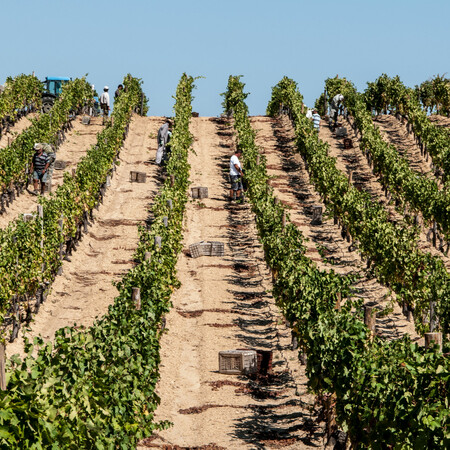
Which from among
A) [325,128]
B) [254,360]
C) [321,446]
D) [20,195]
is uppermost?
[325,128]

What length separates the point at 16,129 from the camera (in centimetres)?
2889

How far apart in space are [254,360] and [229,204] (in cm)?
1141

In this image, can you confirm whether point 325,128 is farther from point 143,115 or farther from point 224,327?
point 224,327

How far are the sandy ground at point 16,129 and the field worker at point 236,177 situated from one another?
6.74 m

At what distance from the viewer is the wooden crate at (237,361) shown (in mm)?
12156

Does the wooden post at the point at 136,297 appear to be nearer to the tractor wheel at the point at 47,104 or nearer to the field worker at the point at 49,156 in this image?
the field worker at the point at 49,156

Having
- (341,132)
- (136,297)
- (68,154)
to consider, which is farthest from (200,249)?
(341,132)

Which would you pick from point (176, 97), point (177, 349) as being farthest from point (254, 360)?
point (176, 97)

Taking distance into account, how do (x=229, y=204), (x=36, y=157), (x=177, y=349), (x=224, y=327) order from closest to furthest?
(x=177, y=349)
(x=224, y=327)
(x=36, y=157)
(x=229, y=204)

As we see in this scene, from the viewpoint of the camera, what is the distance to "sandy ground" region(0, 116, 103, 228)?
20.2 metres

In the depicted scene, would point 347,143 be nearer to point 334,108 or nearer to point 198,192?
point 334,108

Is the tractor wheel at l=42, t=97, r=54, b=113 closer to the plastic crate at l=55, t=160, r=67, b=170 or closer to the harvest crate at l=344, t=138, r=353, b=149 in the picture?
the plastic crate at l=55, t=160, r=67, b=170

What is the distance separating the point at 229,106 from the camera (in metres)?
35.9

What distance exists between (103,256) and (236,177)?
5703mm
